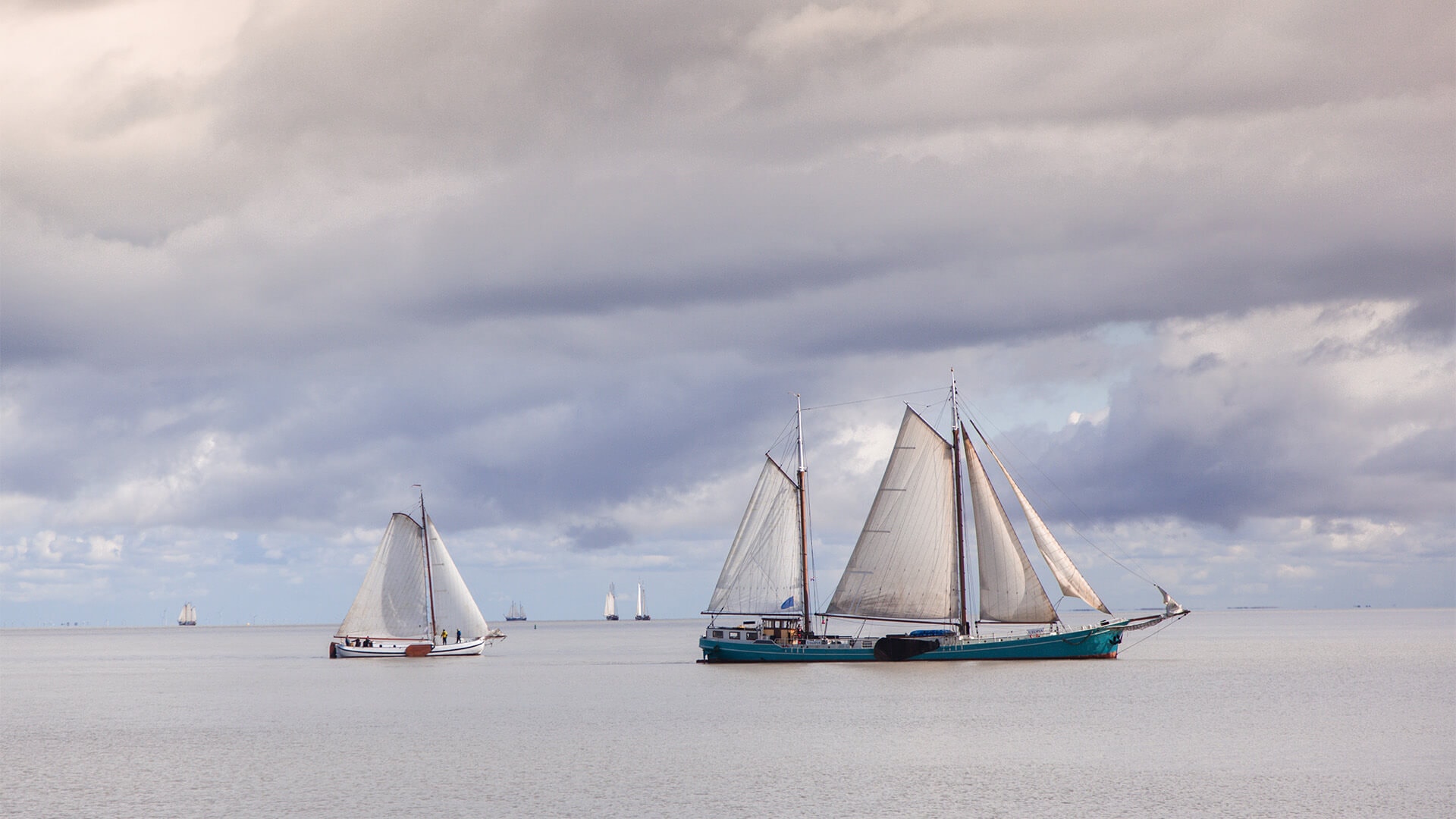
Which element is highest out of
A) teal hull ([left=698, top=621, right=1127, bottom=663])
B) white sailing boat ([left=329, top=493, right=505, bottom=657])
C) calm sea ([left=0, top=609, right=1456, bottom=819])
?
white sailing boat ([left=329, top=493, right=505, bottom=657])

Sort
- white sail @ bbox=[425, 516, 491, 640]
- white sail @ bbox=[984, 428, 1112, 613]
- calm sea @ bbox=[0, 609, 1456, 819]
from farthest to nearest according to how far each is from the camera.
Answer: white sail @ bbox=[425, 516, 491, 640], white sail @ bbox=[984, 428, 1112, 613], calm sea @ bbox=[0, 609, 1456, 819]

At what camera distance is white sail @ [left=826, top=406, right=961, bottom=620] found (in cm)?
12669

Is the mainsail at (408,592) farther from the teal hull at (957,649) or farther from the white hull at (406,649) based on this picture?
the teal hull at (957,649)

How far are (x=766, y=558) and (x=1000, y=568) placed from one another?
800 inches

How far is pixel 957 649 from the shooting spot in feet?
418

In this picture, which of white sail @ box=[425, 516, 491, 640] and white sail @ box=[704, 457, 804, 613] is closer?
white sail @ box=[704, 457, 804, 613]

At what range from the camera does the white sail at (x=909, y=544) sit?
127 metres

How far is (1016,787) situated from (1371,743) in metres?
26.7

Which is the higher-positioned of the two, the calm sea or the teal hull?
the teal hull

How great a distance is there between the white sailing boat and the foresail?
202ft

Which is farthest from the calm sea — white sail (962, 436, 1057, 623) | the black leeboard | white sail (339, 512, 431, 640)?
white sail (339, 512, 431, 640)

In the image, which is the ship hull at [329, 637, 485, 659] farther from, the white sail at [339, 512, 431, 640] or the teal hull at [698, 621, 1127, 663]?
the teal hull at [698, 621, 1127, 663]

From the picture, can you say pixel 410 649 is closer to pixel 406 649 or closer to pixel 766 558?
pixel 406 649

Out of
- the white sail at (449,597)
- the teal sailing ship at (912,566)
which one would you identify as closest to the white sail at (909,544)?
the teal sailing ship at (912,566)
